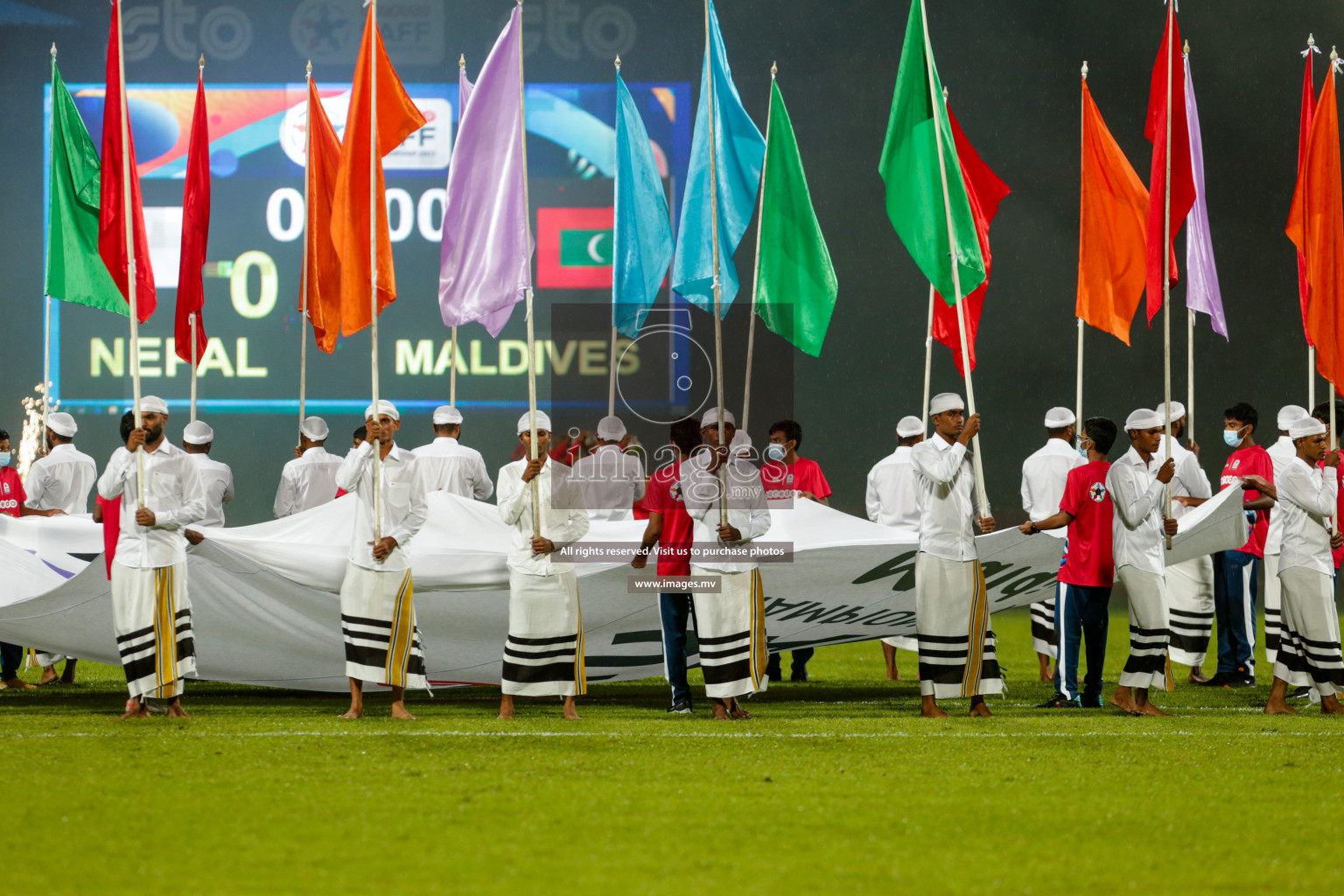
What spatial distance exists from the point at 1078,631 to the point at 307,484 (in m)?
5.07

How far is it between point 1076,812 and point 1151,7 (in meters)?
15.2

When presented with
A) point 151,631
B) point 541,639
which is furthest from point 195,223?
point 541,639

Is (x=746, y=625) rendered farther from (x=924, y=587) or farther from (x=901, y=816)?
(x=901, y=816)

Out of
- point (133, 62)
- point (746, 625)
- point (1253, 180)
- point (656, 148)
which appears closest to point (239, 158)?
point (133, 62)

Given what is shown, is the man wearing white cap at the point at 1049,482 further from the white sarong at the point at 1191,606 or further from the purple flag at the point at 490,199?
the purple flag at the point at 490,199

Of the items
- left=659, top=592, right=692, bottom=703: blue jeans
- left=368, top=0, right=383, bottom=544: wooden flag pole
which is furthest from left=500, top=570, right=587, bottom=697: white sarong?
left=368, top=0, right=383, bottom=544: wooden flag pole

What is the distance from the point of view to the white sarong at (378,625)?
7.06 meters

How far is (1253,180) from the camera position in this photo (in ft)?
58.9

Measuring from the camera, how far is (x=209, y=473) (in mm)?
9203

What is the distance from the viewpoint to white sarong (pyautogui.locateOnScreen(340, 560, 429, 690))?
7059 mm

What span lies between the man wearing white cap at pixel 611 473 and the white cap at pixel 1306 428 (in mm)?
3955

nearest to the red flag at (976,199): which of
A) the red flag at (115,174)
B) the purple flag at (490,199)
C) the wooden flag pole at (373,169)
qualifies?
the purple flag at (490,199)

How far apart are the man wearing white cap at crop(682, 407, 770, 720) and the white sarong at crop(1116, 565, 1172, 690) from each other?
6.43 feet

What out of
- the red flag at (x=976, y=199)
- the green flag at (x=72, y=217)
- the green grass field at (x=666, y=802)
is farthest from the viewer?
the red flag at (x=976, y=199)
